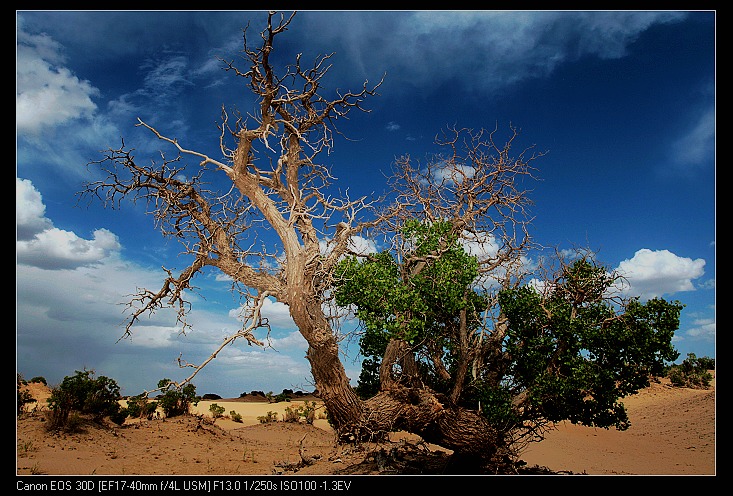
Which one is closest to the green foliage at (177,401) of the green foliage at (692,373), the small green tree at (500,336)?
the small green tree at (500,336)

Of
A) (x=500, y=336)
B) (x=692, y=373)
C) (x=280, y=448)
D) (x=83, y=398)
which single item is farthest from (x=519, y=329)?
(x=692, y=373)

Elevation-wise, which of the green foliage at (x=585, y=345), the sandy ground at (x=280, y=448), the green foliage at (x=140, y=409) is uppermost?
the green foliage at (x=585, y=345)

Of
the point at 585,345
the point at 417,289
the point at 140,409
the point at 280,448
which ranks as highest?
the point at 417,289

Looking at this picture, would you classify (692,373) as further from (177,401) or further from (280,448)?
(177,401)

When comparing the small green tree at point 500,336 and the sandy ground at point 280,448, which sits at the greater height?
the small green tree at point 500,336

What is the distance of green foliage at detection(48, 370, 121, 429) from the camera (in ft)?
51.3

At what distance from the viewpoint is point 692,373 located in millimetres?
32406

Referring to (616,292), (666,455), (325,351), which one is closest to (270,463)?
(325,351)

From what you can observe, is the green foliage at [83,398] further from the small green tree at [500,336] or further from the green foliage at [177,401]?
the small green tree at [500,336]

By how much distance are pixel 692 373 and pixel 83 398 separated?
1278 inches

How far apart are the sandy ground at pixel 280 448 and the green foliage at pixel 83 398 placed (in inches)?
21.2

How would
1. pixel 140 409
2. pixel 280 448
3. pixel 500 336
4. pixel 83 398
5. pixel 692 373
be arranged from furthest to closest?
pixel 692 373 < pixel 140 409 < pixel 280 448 < pixel 83 398 < pixel 500 336

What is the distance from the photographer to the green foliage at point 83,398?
15641 millimetres

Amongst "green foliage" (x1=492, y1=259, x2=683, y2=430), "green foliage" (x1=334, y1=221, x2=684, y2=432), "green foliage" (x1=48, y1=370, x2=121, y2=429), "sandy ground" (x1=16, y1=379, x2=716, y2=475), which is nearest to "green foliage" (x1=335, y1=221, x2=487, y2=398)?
"green foliage" (x1=334, y1=221, x2=684, y2=432)
